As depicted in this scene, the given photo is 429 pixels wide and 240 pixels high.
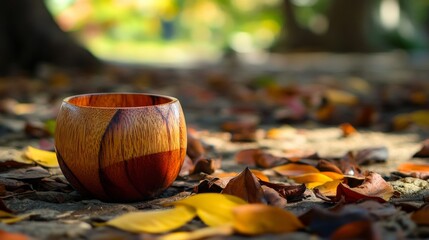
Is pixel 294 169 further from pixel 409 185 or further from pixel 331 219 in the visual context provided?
pixel 331 219

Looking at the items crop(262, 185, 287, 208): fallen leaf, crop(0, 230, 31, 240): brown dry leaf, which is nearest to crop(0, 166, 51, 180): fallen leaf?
crop(0, 230, 31, 240): brown dry leaf

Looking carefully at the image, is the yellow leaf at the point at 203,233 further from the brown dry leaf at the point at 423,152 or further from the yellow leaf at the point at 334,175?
the brown dry leaf at the point at 423,152

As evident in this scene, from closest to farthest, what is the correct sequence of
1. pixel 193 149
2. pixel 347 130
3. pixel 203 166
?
pixel 203 166 → pixel 193 149 → pixel 347 130

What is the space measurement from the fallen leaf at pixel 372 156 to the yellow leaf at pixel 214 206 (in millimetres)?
869

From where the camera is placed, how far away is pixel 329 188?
1.83 meters

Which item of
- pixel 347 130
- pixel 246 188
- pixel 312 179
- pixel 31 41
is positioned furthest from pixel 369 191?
pixel 31 41

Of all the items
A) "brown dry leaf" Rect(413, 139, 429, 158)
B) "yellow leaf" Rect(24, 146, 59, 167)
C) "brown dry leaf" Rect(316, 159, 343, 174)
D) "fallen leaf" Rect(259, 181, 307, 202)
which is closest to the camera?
"fallen leaf" Rect(259, 181, 307, 202)

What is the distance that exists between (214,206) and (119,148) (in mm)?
292

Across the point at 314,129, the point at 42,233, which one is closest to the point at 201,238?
the point at 42,233

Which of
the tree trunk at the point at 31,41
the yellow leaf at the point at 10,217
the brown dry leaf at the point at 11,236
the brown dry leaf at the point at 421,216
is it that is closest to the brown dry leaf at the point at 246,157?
the brown dry leaf at the point at 421,216

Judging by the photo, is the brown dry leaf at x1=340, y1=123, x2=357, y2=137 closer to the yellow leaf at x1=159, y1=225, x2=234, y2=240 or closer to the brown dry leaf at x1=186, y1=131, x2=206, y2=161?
the brown dry leaf at x1=186, y1=131, x2=206, y2=161

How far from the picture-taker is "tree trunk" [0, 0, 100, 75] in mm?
5156

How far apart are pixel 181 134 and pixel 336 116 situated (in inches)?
72.6

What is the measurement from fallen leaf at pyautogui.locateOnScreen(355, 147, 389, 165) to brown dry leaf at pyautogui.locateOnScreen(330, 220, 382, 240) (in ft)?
3.23
